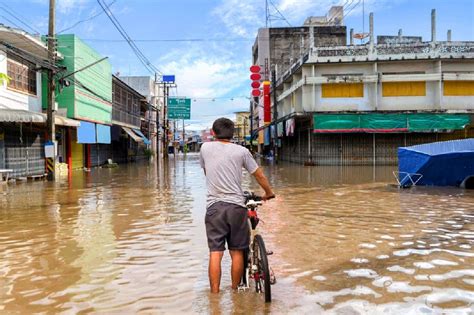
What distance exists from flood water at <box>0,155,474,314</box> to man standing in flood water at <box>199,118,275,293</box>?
1.49 feet

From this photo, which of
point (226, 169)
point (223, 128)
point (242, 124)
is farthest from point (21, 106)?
point (242, 124)

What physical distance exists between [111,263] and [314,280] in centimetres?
A: 266

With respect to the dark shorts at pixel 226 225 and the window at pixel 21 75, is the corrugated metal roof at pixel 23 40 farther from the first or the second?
the dark shorts at pixel 226 225

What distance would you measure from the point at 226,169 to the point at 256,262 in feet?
3.17

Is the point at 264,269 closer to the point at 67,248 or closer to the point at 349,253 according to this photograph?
the point at 349,253

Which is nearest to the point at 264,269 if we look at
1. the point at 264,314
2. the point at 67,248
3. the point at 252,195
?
the point at 264,314

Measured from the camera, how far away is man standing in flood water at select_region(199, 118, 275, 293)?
4.52m

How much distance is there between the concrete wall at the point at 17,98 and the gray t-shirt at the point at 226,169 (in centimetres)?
1778

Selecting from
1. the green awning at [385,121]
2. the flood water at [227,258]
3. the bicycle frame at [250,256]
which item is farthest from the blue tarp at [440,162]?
the green awning at [385,121]

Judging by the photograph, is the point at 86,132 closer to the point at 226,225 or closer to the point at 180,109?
the point at 180,109

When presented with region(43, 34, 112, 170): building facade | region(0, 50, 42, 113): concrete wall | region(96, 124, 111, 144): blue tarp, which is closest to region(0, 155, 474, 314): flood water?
region(0, 50, 42, 113): concrete wall

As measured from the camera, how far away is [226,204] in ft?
14.8

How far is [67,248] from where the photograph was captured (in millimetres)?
7082

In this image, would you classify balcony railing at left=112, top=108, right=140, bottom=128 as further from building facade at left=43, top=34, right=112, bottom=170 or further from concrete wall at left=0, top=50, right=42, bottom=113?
concrete wall at left=0, top=50, right=42, bottom=113
